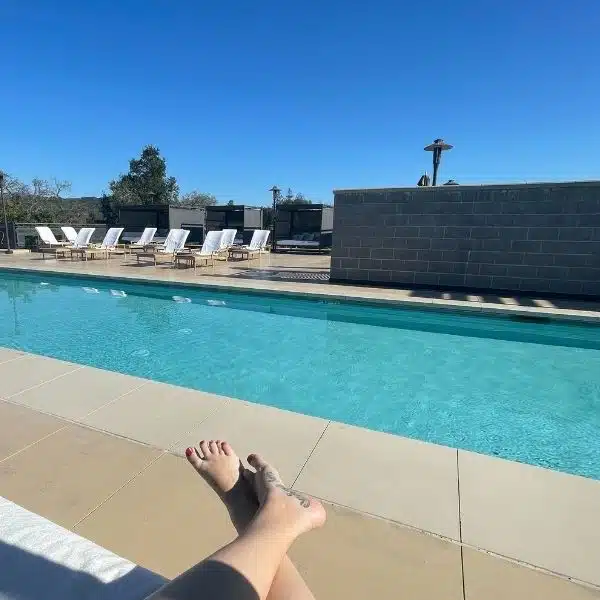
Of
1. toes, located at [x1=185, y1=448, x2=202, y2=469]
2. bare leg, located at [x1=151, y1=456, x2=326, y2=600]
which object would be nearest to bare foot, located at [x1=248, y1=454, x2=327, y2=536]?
bare leg, located at [x1=151, y1=456, x2=326, y2=600]

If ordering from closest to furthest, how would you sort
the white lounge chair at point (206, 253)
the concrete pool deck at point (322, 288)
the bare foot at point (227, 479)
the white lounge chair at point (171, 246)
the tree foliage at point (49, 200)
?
the bare foot at point (227, 479), the concrete pool deck at point (322, 288), the white lounge chair at point (206, 253), the white lounge chair at point (171, 246), the tree foliage at point (49, 200)

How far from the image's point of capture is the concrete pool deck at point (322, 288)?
563 cm

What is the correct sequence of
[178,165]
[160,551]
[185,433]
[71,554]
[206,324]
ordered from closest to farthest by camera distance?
[71,554] < [160,551] < [185,433] < [206,324] < [178,165]

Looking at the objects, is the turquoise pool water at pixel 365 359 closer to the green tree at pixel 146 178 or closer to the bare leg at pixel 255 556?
the bare leg at pixel 255 556

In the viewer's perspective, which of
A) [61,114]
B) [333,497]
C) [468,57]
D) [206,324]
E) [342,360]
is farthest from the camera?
[61,114]

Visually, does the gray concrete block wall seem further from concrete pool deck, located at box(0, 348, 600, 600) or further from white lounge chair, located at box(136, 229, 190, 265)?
concrete pool deck, located at box(0, 348, 600, 600)

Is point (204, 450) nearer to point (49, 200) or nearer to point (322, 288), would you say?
point (322, 288)

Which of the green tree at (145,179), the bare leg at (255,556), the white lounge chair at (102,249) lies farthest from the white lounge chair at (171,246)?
the green tree at (145,179)

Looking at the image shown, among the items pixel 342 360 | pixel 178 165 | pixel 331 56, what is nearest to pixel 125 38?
pixel 331 56

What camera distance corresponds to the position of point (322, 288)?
7.05 m

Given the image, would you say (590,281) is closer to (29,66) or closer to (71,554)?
(71,554)

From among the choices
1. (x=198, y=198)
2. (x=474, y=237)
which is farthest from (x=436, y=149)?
(x=198, y=198)

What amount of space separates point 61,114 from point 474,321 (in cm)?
2136

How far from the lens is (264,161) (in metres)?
27.6
